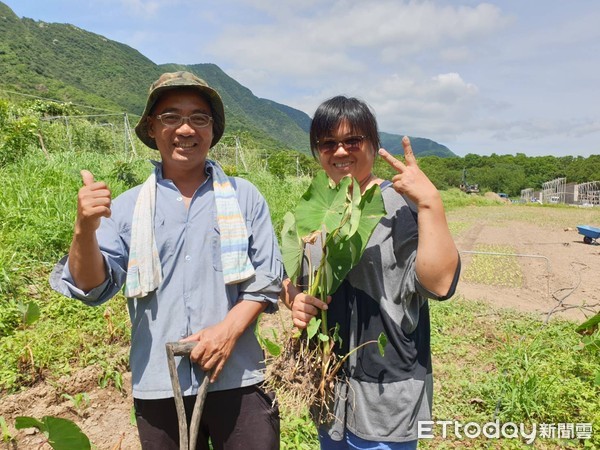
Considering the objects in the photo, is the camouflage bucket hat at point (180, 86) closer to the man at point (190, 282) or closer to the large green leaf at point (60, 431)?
the man at point (190, 282)

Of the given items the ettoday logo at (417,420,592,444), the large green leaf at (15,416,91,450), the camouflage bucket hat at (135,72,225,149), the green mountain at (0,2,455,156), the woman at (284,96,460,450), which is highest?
the green mountain at (0,2,455,156)

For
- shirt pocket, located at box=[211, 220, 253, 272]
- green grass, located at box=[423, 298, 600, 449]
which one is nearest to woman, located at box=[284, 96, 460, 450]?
shirt pocket, located at box=[211, 220, 253, 272]

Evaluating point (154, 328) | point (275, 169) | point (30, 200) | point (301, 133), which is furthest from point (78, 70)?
point (154, 328)

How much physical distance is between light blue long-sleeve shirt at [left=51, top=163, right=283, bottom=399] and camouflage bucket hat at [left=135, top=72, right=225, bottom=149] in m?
0.24

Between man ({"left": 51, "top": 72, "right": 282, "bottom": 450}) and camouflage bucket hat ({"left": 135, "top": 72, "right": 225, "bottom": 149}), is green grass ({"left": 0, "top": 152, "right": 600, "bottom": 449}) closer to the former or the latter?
man ({"left": 51, "top": 72, "right": 282, "bottom": 450})

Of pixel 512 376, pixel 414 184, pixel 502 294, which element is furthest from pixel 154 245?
pixel 502 294

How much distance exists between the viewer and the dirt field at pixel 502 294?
7.97 ft

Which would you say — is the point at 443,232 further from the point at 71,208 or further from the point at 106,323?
the point at 71,208

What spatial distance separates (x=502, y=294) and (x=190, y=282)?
17.5 ft

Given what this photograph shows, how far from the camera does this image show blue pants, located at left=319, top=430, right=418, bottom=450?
1211 millimetres

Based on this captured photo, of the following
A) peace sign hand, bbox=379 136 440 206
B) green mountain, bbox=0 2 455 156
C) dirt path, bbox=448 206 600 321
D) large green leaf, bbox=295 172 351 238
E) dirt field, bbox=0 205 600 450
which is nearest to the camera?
peace sign hand, bbox=379 136 440 206

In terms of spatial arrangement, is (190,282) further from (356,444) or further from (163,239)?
(356,444)

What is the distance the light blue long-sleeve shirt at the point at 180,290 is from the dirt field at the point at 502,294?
0.34 metres

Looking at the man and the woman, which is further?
the man
